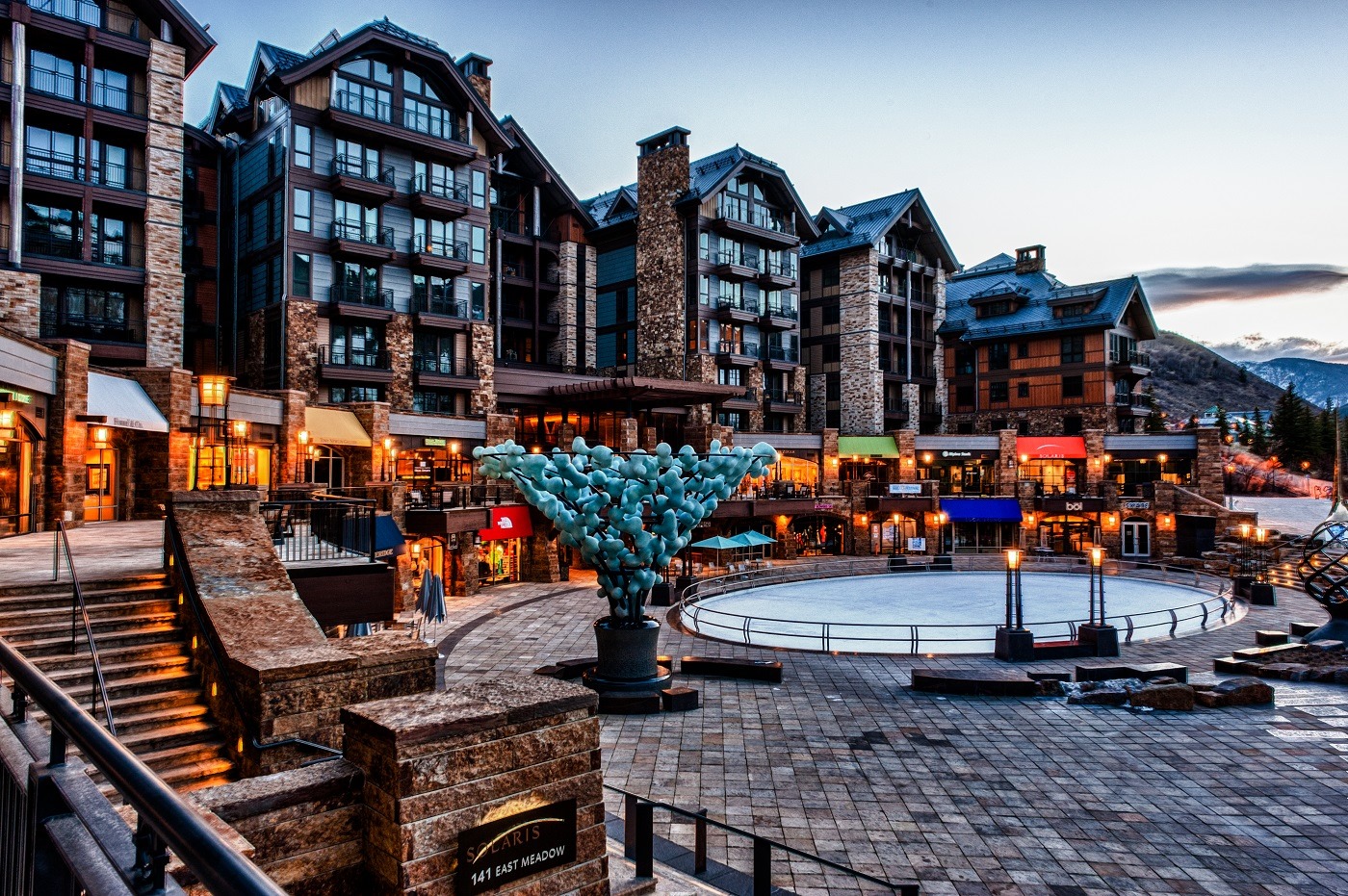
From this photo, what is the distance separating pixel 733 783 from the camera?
476 inches

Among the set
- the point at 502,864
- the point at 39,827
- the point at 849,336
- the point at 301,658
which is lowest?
the point at 502,864

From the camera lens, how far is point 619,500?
59.5ft

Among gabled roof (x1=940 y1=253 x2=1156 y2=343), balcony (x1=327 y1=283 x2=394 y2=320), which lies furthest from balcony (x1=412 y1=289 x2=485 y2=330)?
gabled roof (x1=940 y1=253 x2=1156 y2=343)

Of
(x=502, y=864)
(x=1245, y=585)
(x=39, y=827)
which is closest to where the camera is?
(x=39, y=827)

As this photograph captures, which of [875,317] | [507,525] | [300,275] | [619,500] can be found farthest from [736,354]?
[619,500]

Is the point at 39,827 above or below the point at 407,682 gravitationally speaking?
above

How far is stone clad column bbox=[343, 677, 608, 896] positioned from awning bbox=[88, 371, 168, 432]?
69.2ft

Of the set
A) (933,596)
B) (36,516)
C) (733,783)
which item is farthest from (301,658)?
(933,596)

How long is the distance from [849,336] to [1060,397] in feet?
51.7

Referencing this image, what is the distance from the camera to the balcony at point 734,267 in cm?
5191

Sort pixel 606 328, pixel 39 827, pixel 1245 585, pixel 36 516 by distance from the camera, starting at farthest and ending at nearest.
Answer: pixel 606 328, pixel 1245 585, pixel 36 516, pixel 39 827

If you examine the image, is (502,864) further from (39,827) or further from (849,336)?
(849,336)

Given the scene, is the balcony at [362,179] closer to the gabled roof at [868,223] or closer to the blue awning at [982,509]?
the gabled roof at [868,223]

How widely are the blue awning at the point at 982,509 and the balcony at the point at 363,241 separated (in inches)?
1396
